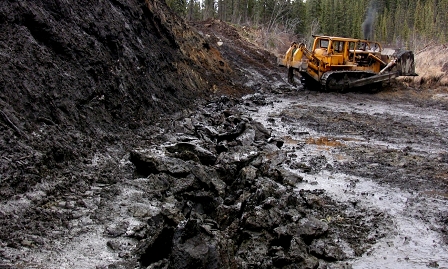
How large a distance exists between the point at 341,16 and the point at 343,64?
47.5 metres

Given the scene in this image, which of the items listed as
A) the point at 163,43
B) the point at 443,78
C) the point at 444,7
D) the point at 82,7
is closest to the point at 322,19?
the point at 444,7

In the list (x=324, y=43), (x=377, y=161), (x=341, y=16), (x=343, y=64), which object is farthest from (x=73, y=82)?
(x=341, y=16)

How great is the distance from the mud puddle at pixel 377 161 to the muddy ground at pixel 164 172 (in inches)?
1.5

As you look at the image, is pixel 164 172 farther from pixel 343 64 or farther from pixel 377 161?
pixel 343 64

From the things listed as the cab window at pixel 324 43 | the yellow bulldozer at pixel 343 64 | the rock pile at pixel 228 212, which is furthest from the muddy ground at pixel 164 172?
the cab window at pixel 324 43

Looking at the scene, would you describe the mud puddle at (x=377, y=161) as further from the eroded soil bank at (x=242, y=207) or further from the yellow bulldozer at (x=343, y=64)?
the yellow bulldozer at (x=343, y=64)

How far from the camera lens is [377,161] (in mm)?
8570

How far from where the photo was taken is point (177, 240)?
4.11 m

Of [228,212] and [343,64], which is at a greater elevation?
[343,64]

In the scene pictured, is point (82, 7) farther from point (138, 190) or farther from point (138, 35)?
point (138, 190)

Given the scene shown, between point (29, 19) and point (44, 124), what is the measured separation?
8.11 ft

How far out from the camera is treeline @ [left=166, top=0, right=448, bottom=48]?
44906 mm

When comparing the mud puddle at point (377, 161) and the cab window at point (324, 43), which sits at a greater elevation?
the cab window at point (324, 43)

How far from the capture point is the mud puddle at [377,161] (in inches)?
202
